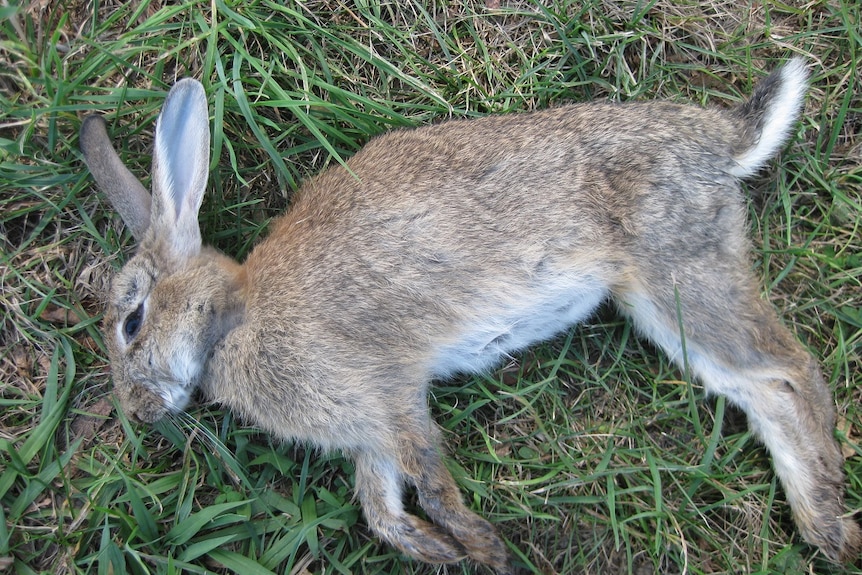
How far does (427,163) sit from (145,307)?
1.67 m

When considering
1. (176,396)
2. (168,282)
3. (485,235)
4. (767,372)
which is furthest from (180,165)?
(767,372)

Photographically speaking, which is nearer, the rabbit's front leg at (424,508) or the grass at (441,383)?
the rabbit's front leg at (424,508)

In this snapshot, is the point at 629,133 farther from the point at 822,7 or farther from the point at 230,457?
the point at 230,457

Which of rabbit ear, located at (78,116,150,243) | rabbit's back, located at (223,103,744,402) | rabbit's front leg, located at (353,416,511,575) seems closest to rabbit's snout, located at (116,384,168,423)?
rabbit's back, located at (223,103,744,402)

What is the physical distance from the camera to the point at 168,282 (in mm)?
3867

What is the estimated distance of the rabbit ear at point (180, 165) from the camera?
389 cm

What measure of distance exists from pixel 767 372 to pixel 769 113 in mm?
1431

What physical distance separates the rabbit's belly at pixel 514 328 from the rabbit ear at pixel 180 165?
5.04 feet

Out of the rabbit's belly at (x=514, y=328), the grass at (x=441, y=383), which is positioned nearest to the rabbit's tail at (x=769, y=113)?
the grass at (x=441, y=383)

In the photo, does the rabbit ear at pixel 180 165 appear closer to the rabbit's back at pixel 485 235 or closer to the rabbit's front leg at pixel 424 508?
the rabbit's back at pixel 485 235

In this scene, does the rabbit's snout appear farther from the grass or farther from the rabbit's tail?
the rabbit's tail

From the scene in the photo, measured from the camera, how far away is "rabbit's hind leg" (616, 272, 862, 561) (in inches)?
154

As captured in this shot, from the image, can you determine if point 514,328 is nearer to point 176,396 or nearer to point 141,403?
point 176,396

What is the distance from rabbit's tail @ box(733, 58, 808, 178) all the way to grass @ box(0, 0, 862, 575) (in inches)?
13.3
